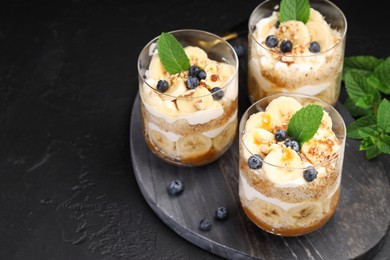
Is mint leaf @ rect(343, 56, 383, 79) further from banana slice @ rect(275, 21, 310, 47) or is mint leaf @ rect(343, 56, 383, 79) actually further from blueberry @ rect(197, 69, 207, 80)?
blueberry @ rect(197, 69, 207, 80)

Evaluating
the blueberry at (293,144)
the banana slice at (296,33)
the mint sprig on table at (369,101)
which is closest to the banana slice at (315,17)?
the banana slice at (296,33)

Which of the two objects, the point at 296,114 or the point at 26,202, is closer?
the point at 296,114

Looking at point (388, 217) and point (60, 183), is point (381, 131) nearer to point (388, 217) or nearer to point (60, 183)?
point (388, 217)

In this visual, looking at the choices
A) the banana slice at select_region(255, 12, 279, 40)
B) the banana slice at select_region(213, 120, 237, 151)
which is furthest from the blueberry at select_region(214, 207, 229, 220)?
the banana slice at select_region(255, 12, 279, 40)

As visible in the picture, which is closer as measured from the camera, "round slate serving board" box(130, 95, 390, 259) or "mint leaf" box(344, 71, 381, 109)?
"round slate serving board" box(130, 95, 390, 259)

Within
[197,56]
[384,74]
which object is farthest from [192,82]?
[384,74]

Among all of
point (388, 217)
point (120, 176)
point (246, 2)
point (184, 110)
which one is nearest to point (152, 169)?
point (120, 176)
